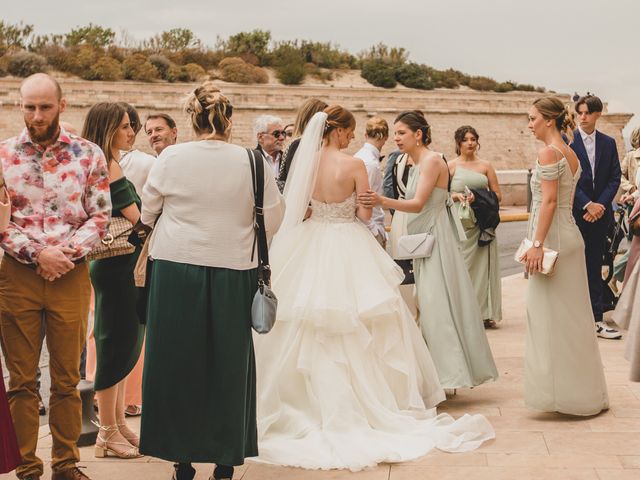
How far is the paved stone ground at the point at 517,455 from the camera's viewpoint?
474cm

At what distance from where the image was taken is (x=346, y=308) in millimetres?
5547

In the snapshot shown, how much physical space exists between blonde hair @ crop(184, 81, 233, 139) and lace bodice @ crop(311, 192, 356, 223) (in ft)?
5.18

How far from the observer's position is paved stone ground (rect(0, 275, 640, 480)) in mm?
4738

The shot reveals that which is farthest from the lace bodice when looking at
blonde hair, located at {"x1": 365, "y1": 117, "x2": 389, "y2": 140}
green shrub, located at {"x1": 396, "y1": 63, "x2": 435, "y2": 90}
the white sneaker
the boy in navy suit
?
green shrub, located at {"x1": 396, "y1": 63, "x2": 435, "y2": 90}

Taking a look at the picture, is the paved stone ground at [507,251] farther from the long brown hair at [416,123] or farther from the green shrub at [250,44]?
the green shrub at [250,44]

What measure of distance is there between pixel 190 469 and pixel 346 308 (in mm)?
1501

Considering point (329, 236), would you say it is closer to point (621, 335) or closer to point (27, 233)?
point (27, 233)

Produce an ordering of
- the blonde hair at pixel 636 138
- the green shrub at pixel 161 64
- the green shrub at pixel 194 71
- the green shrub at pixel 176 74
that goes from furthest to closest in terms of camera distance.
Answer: the green shrub at pixel 194 71 → the green shrub at pixel 161 64 → the green shrub at pixel 176 74 → the blonde hair at pixel 636 138

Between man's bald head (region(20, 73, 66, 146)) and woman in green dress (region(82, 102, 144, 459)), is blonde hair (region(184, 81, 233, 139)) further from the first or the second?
woman in green dress (region(82, 102, 144, 459))

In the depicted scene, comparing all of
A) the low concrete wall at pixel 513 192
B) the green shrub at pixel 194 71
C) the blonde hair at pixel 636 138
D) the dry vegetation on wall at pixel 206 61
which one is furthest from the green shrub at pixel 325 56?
the blonde hair at pixel 636 138

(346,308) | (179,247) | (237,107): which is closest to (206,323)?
(179,247)

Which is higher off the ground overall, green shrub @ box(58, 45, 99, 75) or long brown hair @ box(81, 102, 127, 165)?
green shrub @ box(58, 45, 99, 75)

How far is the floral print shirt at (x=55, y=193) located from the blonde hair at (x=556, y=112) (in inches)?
116

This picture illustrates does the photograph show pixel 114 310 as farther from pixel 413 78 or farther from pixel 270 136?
pixel 413 78
